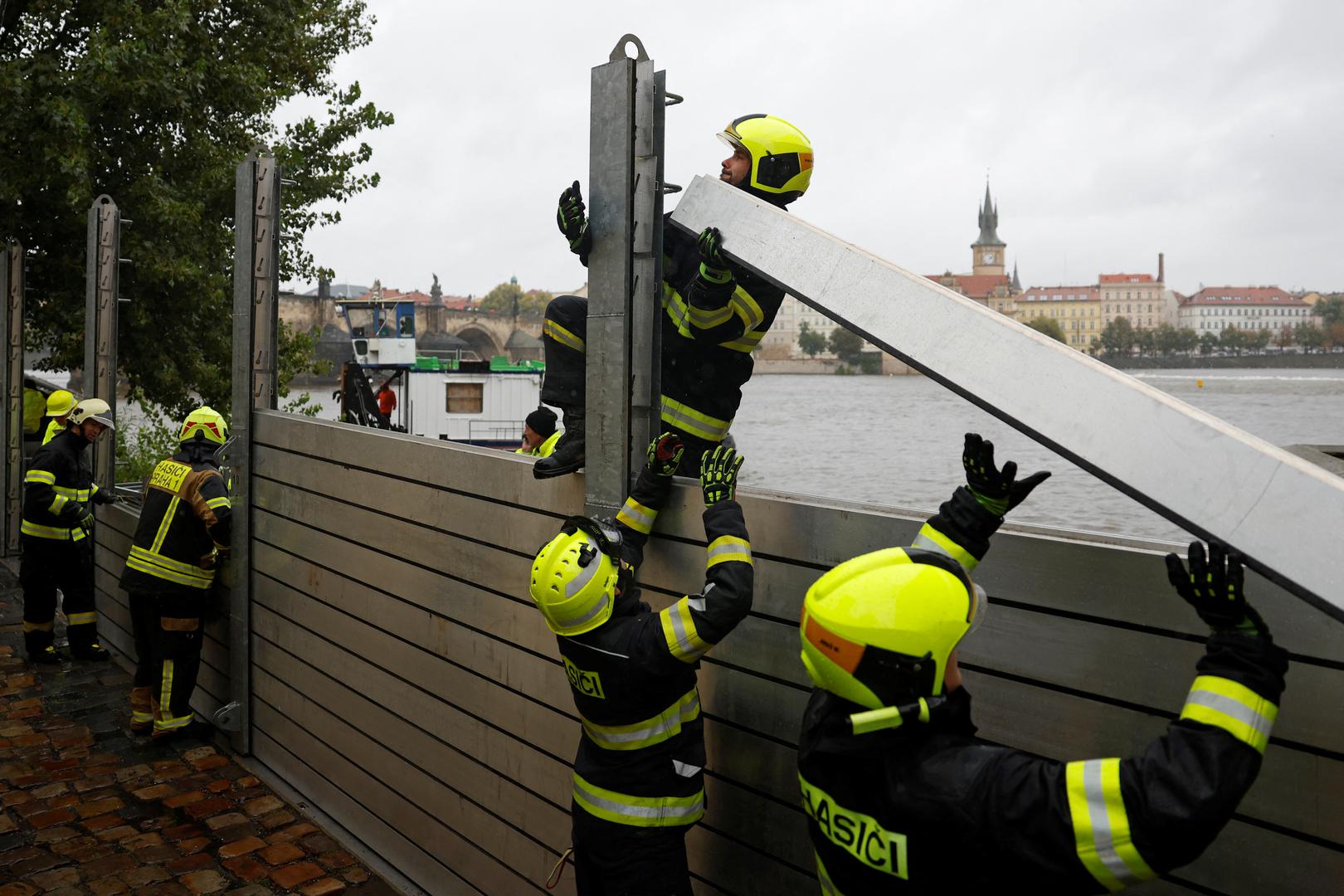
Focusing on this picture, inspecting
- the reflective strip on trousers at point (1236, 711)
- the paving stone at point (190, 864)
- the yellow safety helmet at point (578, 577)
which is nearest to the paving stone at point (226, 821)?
the paving stone at point (190, 864)

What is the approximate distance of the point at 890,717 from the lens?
6.09 ft

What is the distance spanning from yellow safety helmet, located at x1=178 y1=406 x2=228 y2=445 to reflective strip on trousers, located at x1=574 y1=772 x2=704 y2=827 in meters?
4.38

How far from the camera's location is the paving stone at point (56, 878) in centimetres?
471

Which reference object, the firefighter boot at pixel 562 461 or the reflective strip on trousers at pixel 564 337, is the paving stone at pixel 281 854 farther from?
the reflective strip on trousers at pixel 564 337

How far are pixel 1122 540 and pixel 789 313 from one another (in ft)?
4.67

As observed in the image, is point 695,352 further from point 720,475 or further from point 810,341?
point 720,475

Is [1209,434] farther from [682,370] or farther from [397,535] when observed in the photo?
[397,535]

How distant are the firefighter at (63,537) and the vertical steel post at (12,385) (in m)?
4.33

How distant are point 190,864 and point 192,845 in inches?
8.1

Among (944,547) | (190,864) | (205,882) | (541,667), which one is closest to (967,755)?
(944,547)

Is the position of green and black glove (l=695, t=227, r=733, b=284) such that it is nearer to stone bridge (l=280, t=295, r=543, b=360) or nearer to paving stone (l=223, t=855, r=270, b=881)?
paving stone (l=223, t=855, r=270, b=881)

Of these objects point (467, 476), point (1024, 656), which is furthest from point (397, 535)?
point (1024, 656)

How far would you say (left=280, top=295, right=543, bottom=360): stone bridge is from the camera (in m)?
20.3

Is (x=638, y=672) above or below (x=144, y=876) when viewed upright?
above
